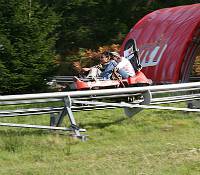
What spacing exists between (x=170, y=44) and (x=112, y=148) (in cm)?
1269

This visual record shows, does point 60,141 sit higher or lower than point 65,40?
higher

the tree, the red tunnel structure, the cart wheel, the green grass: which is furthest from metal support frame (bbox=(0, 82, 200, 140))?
the tree

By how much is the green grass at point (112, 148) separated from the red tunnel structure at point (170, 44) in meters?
8.44

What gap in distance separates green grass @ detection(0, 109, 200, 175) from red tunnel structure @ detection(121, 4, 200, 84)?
8439 millimetres

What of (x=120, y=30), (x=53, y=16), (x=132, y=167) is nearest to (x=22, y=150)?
(x=132, y=167)

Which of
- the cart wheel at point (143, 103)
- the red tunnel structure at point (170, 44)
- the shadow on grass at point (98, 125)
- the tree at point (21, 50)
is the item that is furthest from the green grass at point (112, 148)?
the tree at point (21, 50)

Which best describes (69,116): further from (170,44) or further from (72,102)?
(170,44)

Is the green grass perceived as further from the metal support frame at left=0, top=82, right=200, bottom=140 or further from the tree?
the tree

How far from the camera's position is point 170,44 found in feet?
65.0

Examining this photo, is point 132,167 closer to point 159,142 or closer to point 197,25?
point 159,142

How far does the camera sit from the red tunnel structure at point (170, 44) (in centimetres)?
1883

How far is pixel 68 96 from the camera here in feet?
28.3

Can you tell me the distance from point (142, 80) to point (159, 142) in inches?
194

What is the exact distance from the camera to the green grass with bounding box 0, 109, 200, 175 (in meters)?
6.31
